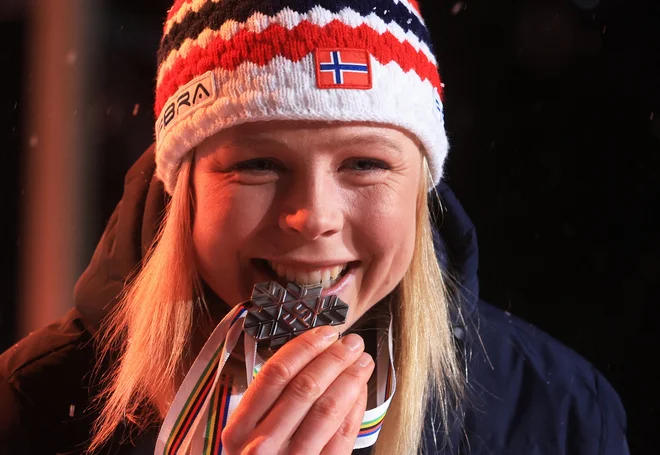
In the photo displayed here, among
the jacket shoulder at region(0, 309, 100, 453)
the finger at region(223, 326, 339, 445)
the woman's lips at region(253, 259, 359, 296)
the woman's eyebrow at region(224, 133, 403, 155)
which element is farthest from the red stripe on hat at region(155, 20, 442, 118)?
the jacket shoulder at region(0, 309, 100, 453)

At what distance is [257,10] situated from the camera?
1001 mm

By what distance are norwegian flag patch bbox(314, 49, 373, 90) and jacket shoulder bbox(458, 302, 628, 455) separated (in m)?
0.63

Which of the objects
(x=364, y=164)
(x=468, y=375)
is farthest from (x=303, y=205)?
(x=468, y=375)

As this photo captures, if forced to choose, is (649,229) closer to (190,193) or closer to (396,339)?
(396,339)

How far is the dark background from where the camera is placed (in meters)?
1.59

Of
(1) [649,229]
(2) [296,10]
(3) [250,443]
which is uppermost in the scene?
(2) [296,10]

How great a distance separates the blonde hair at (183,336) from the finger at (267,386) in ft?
0.98

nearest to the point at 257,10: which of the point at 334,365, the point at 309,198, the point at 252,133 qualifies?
the point at 252,133

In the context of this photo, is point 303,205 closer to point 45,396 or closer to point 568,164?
point 45,396

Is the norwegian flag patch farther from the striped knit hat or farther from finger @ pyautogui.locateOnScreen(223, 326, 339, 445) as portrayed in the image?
finger @ pyautogui.locateOnScreen(223, 326, 339, 445)

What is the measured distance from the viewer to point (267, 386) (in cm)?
88

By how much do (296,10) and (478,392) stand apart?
80cm

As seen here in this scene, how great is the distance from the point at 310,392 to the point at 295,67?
436mm

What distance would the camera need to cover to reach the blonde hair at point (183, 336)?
3.76 feet
